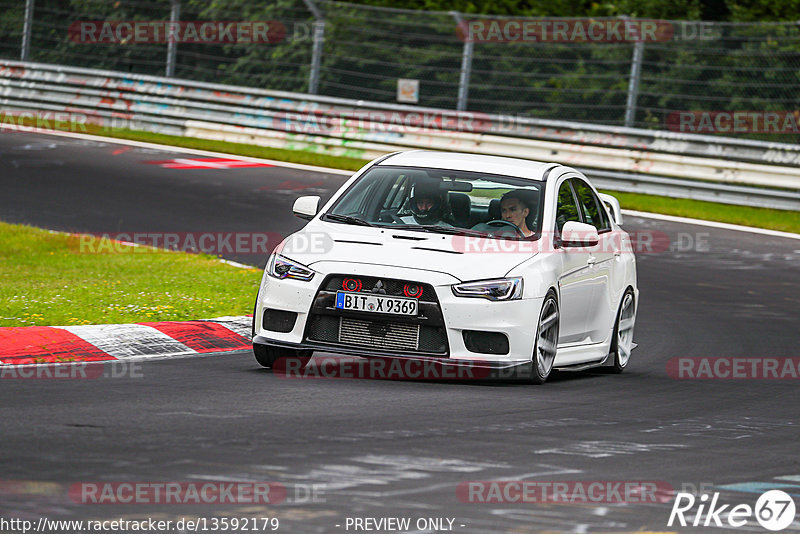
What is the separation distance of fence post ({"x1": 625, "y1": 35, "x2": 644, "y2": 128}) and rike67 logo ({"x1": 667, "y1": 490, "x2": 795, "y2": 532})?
16.6 meters

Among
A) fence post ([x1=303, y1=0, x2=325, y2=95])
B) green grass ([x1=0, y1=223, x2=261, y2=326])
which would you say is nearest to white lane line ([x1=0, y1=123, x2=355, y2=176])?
fence post ([x1=303, y1=0, x2=325, y2=95])

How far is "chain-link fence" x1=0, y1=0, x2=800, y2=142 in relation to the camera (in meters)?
22.1

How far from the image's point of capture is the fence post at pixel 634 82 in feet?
73.6

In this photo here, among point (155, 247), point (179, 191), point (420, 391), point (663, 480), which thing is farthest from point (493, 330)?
point (179, 191)

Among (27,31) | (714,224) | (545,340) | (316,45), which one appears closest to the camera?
(545,340)

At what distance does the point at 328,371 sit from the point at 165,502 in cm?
403

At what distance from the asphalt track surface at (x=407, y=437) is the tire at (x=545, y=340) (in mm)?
119

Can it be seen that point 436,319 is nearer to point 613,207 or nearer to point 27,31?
point 613,207

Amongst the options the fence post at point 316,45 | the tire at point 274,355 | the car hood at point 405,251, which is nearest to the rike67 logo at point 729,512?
the car hood at point 405,251

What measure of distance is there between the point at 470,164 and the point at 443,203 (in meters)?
0.46

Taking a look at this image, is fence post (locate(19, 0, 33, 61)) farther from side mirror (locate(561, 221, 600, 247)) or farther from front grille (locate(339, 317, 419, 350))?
front grille (locate(339, 317, 419, 350))

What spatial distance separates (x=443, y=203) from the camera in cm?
1021

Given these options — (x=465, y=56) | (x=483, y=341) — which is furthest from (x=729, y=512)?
(x=465, y=56)

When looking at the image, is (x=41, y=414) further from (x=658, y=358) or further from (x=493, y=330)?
(x=658, y=358)
